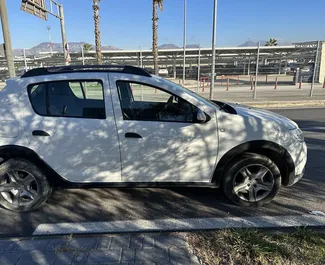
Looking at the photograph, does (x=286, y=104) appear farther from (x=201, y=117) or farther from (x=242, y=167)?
(x=201, y=117)

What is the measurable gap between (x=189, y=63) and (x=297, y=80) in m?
14.4

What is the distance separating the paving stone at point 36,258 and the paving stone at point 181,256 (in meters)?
1.10

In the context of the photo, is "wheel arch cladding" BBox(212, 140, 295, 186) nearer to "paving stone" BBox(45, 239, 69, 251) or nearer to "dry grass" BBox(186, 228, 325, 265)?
"dry grass" BBox(186, 228, 325, 265)

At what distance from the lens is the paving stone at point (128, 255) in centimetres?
234

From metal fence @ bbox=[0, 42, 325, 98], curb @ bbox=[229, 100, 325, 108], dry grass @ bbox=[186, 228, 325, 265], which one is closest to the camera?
dry grass @ bbox=[186, 228, 325, 265]

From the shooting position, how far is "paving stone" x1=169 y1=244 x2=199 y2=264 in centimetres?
229

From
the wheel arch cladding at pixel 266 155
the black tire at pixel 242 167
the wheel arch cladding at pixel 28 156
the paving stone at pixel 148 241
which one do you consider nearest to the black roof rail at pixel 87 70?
the wheel arch cladding at pixel 28 156

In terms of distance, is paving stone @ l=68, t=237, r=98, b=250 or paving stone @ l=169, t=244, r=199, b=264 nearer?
paving stone @ l=169, t=244, r=199, b=264

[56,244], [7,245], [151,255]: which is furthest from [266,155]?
[7,245]

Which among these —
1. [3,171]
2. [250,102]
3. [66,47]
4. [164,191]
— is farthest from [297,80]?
[3,171]

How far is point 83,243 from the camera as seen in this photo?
2.58 m

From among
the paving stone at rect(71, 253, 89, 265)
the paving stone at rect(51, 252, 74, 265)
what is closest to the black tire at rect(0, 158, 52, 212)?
the paving stone at rect(51, 252, 74, 265)

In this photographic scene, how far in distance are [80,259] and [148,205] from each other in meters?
1.23

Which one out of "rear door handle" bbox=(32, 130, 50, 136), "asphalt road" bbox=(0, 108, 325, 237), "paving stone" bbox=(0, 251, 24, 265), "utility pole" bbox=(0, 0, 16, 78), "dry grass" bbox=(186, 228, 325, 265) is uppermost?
"utility pole" bbox=(0, 0, 16, 78)
